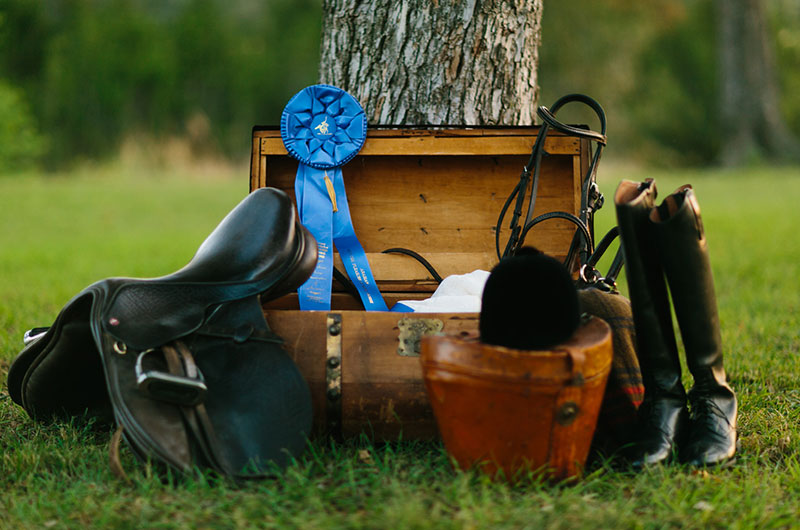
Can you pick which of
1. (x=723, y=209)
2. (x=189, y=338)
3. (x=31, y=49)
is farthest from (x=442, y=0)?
(x=31, y=49)

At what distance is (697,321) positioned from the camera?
1.84 meters

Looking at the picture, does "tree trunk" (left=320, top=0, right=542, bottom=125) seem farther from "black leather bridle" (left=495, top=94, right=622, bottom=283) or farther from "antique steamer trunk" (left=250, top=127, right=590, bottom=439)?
"black leather bridle" (left=495, top=94, right=622, bottom=283)

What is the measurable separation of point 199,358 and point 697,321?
1289 millimetres

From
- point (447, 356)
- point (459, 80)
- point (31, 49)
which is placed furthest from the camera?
point (31, 49)

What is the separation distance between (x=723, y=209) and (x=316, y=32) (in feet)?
46.0

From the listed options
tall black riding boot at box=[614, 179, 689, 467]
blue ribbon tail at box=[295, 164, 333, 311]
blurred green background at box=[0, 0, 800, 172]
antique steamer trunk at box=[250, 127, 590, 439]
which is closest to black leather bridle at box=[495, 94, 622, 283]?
antique steamer trunk at box=[250, 127, 590, 439]

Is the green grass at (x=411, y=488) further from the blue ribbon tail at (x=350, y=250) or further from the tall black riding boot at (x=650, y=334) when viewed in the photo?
the blue ribbon tail at (x=350, y=250)

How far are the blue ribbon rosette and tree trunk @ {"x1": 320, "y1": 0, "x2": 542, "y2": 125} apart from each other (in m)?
0.31

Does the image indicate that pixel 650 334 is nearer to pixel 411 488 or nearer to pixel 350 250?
pixel 411 488

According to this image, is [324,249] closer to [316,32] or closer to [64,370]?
[64,370]

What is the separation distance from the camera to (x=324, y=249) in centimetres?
266

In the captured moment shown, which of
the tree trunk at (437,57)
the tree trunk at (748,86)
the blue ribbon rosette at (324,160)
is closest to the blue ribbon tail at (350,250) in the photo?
the blue ribbon rosette at (324,160)

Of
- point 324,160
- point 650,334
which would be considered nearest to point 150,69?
point 324,160

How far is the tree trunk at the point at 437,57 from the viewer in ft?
9.31
